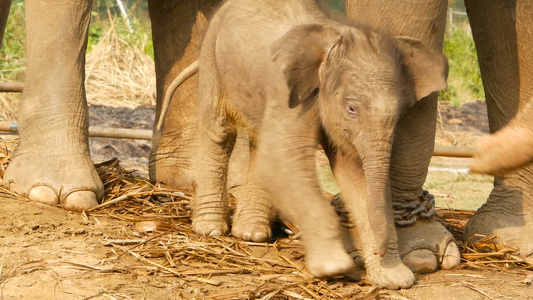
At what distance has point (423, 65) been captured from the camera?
337 centimetres

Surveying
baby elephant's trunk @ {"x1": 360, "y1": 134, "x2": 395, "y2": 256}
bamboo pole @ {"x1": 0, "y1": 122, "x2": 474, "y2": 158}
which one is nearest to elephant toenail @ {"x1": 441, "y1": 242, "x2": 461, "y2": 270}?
baby elephant's trunk @ {"x1": 360, "y1": 134, "x2": 395, "y2": 256}

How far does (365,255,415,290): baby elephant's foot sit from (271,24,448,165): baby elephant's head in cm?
36

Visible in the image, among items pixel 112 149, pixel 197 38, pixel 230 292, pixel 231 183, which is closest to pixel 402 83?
pixel 230 292

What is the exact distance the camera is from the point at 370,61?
10.5ft

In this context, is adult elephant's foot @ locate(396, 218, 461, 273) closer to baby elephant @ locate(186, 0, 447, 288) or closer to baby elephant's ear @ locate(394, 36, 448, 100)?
baby elephant @ locate(186, 0, 447, 288)

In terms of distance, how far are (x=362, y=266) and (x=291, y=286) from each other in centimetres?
39

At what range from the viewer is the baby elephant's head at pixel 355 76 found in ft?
10.3

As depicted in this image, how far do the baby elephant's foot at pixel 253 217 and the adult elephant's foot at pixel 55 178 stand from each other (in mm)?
638

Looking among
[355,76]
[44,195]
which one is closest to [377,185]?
[355,76]

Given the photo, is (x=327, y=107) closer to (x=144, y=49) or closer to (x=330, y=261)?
(x=330, y=261)

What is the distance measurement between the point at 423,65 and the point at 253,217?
2.99ft

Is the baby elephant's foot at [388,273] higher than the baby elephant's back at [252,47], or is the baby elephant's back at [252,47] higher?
the baby elephant's back at [252,47]

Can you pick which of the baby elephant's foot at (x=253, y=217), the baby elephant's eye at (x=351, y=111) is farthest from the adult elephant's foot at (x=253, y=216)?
the baby elephant's eye at (x=351, y=111)

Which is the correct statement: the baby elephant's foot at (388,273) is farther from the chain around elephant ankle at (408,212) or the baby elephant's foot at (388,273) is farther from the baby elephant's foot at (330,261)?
the chain around elephant ankle at (408,212)
